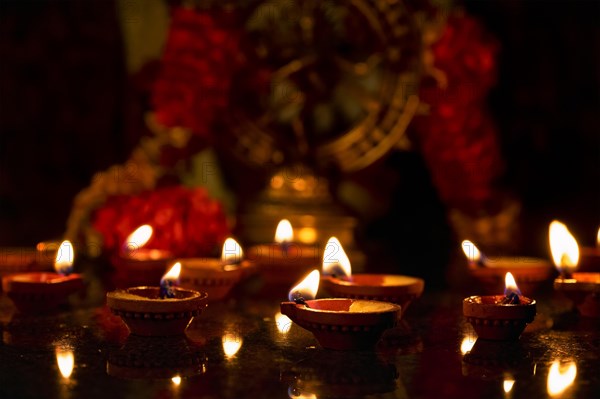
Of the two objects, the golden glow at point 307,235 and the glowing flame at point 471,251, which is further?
the golden glow at point 307,235

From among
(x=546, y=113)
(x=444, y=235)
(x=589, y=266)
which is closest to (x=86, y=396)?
(x=589, y=266)

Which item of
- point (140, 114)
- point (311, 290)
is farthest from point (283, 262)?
point (140, 114)

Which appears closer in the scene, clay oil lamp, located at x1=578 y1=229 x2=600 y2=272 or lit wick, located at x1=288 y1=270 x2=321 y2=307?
lit wick, located at x1=288 y1=270 x2=321 y2=307

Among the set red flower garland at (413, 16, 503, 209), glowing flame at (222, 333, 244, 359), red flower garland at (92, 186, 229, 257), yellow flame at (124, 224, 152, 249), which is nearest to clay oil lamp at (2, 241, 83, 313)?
yellow flame at (124, 224, 152, 249)

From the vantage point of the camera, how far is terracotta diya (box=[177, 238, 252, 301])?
64.7 inches

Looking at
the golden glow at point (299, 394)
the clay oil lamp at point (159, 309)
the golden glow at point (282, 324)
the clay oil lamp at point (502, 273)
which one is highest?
the clay oil lamp at point (502, 273)

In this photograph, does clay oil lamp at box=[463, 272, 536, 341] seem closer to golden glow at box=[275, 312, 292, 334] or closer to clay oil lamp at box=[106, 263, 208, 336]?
golden glow at box=[275, 312, 292, 334]

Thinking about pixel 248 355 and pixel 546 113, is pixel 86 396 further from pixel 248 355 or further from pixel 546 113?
pixel 546 113

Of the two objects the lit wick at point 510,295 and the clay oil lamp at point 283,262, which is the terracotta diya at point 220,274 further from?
the lit wick at point 510,295

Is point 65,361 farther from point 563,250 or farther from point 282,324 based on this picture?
point 563,250

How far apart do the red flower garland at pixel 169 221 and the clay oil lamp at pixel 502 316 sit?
3.28ft

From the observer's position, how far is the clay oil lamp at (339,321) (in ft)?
3.92

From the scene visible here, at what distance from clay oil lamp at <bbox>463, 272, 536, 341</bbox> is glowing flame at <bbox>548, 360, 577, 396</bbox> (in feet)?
0.36

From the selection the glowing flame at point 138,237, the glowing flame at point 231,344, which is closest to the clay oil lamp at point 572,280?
the glowing flame at point 231,344
